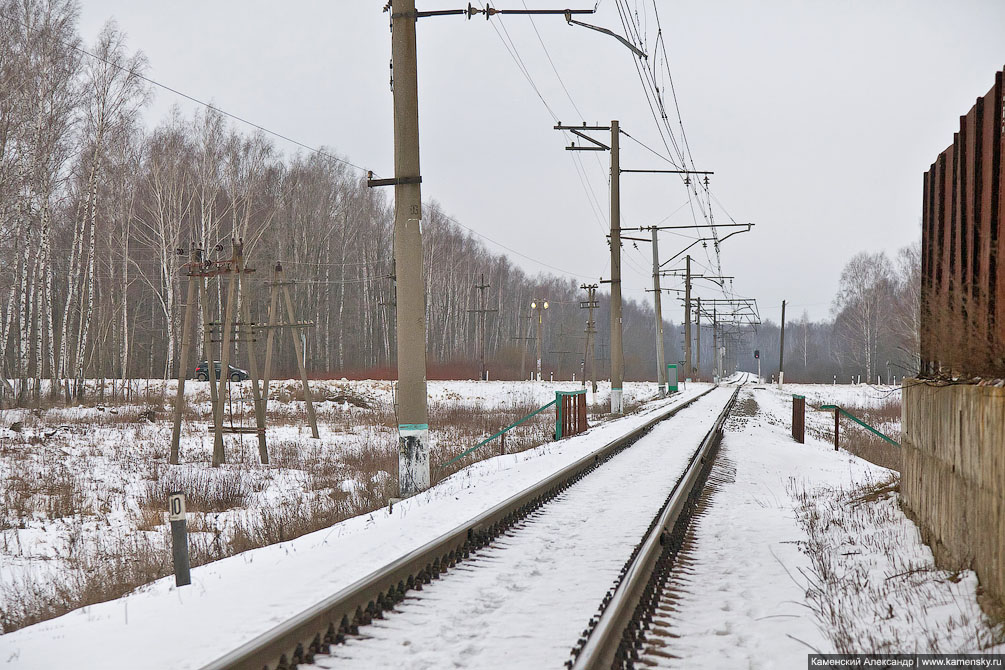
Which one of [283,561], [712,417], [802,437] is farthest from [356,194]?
[283,561]

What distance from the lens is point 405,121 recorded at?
10.5 m

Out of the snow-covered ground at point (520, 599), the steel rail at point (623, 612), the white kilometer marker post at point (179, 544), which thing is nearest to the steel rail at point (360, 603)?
the snow-covered ground at point (520, 599)

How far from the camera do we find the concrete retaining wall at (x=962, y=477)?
13.6 feet

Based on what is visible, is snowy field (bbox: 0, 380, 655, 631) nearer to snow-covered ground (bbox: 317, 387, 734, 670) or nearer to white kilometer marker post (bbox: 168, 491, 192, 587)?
white kilometer marker post (bbox: 168, 491, 192, 587)

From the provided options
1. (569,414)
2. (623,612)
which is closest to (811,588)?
(623,612)

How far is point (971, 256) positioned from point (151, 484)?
1319cm

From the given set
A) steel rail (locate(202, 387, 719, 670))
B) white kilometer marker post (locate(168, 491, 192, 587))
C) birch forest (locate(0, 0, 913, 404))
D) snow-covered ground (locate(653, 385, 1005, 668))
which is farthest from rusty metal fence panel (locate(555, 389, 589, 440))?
white kilometer marker post (locate(168, 491, 192, 587))

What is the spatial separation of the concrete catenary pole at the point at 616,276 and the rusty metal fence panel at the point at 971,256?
18.8 m

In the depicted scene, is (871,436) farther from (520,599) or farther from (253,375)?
(520,599)

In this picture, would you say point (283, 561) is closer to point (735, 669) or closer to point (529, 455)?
point (735, 669)

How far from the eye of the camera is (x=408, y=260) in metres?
10.4

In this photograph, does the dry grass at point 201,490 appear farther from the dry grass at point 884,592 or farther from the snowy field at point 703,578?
the dry grass at point 884,592

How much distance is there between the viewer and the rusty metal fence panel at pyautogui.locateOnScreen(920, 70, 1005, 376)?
4.96 metres

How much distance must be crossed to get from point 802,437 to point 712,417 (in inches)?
221
